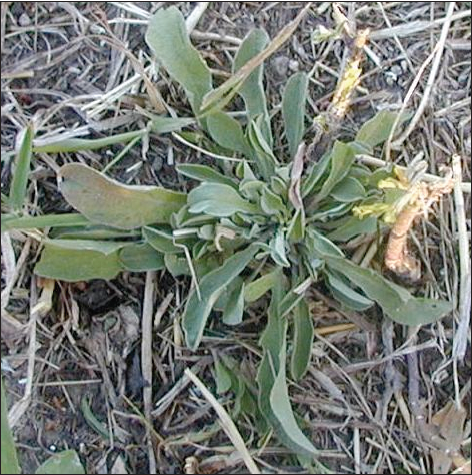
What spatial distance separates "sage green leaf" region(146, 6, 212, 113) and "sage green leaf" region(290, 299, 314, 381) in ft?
1.35

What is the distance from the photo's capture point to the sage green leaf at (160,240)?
4.81 ft

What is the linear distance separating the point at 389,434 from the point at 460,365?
0.56 ft

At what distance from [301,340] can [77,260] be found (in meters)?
0.40

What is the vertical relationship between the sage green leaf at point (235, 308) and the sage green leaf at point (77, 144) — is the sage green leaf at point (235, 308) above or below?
below

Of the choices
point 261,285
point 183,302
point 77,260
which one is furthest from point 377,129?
point 77,260

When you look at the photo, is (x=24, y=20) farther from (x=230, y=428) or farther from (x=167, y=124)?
(x=230, y=428)

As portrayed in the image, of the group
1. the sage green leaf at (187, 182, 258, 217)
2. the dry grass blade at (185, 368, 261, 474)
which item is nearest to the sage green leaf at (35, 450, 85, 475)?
the dry grass blade at (185, 368, 261, 474)

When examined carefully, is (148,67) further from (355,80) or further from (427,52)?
(427,52)

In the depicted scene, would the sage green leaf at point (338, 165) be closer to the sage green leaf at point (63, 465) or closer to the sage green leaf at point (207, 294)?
the sage green leaf at point (207, 294)

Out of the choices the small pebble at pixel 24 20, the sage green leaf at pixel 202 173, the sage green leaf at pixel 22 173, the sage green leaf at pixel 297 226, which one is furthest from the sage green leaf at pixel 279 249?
the small pebble at pixel 24 20

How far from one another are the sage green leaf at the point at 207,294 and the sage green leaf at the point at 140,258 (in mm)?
84

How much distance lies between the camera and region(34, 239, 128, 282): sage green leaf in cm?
145

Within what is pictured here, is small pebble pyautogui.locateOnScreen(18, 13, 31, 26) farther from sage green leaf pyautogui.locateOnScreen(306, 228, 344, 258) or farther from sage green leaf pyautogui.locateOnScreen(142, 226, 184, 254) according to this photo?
sage green leaf pyautogui.locateOnScreen(306, 228, 344, 258)

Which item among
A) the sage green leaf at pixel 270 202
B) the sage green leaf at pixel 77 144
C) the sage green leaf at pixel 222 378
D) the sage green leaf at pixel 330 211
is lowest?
the sage green leaf at pixel 222 378
